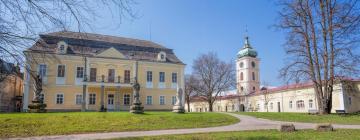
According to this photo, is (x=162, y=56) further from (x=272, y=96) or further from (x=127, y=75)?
(x=272, y=96)

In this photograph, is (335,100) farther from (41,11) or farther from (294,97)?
(41,11)

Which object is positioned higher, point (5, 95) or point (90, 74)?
point (90, 74)

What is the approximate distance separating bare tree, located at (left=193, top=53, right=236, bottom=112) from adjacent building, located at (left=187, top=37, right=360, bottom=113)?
207 inches

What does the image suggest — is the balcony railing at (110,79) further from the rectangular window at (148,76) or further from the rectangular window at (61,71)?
the rectangular window at (61,71)

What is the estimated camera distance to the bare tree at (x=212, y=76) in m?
45.7

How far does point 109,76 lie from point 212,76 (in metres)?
18.1

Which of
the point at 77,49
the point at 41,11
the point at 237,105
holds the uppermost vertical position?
the point at 77,49

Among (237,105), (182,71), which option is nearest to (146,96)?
(182,71)

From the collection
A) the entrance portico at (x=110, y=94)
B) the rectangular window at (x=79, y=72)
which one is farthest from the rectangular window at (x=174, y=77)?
the rectangular window at (x=79, y=72)

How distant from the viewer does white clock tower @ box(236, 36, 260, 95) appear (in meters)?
67.3

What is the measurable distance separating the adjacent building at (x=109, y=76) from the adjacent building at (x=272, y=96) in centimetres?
1660

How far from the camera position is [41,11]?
4680 mm

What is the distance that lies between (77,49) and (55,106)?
6767 mm

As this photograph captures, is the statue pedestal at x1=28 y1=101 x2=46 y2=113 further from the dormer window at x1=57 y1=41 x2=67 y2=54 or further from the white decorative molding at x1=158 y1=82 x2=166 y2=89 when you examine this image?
the white decorative molding at x1=158 y1=82 x2=166 y2=89
